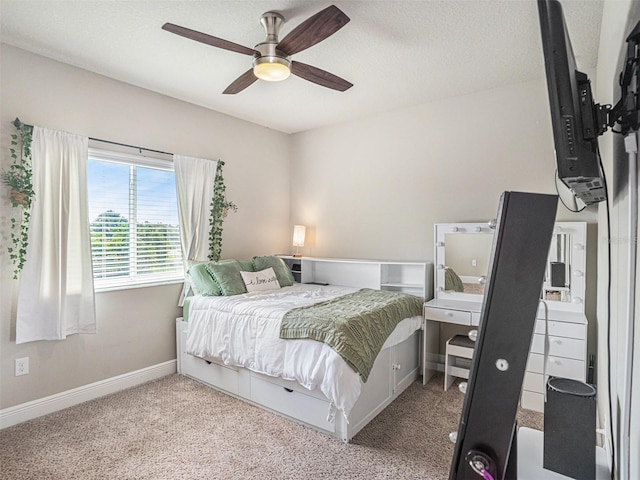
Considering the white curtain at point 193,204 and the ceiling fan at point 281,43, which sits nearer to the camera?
the ceiling fan at point 281,43

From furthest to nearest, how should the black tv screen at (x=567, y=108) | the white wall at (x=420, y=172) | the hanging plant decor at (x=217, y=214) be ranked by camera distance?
the hanging plant decor at (x=217, y=214), the white wall at (x=420, y=172), the black tv screen at (x=567, y=108)

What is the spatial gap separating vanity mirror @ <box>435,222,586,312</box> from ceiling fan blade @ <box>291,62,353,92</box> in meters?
1.69

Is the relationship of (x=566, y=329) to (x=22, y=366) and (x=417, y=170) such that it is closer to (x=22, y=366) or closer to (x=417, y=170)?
(x=417, y=170)

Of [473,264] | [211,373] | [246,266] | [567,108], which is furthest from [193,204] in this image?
[567,108]

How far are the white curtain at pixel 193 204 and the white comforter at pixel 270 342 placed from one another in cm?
55

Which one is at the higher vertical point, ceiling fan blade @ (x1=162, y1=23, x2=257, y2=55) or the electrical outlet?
ceiling fan blade @ (x1=162, y1=23, x2=257, y2=55)

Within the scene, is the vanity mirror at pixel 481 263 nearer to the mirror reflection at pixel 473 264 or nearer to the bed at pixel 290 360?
the mirror reflection at pixel 473 264

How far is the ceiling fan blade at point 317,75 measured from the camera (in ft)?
7.74

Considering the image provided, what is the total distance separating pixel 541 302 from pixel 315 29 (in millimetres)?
2303

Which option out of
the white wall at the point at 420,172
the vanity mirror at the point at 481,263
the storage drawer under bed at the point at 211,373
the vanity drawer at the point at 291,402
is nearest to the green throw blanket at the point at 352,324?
the vanity drawer at the point at 291,402

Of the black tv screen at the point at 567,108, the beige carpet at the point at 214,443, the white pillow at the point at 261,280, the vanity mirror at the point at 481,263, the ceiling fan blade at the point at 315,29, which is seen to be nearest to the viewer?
the black tv screen at the point at 567,108

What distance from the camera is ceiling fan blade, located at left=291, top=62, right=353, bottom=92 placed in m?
2.36

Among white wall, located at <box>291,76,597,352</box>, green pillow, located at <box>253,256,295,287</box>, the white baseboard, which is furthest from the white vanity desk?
the white baseboard

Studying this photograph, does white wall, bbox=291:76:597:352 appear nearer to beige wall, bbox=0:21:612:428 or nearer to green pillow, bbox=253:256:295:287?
beige wall, bbox=0:21:612:428
